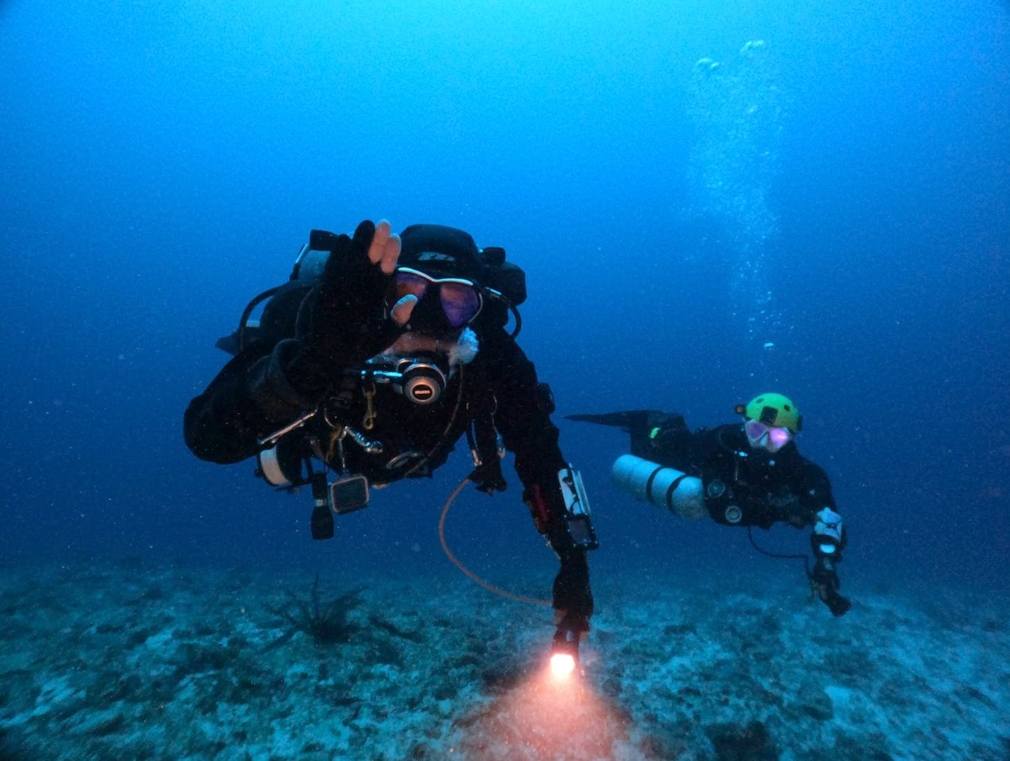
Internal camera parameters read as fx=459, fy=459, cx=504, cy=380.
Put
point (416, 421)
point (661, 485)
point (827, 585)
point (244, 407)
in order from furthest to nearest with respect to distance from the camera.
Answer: point (661, 485)
point (827, 585)
point (416, 421)
point (244, 407)

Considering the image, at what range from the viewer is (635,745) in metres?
3.97

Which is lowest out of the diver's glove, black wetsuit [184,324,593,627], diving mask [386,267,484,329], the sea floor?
the sea floor

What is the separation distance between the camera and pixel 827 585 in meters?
4.61

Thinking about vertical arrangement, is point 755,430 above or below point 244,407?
above

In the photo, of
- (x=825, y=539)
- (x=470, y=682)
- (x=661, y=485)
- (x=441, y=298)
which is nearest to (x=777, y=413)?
(x=825, y=539)

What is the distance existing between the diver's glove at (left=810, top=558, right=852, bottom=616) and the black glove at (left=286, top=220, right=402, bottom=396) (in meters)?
5.18

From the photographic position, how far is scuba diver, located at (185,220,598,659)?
1565mm

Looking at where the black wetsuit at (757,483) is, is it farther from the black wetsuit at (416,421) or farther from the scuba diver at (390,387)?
the black wetsuit at (416,421)

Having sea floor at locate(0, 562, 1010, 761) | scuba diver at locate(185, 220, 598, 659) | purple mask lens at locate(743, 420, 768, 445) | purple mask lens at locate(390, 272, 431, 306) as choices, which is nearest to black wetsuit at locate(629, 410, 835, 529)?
purple mask lens at locate(743, 420, 768, 445)

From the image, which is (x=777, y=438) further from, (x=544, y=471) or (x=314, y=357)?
(x=314, y=357)

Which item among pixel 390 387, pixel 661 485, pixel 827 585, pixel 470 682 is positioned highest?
pixel 390 387

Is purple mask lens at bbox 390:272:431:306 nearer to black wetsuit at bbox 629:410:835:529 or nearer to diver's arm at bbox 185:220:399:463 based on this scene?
diver's arm at bbox 185:220:399:463

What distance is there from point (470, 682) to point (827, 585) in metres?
3.73

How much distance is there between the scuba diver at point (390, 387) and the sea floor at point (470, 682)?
2030mm
